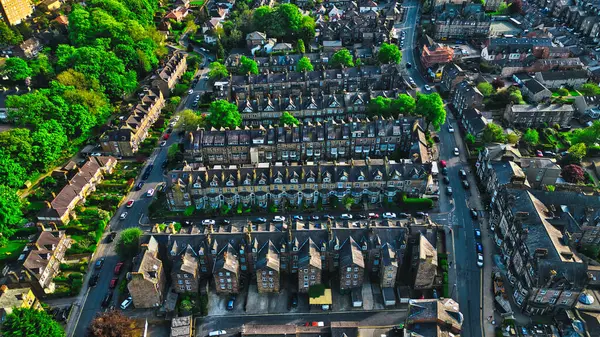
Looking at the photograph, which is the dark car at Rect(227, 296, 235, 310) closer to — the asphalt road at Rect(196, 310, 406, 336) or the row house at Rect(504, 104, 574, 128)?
the asphalt road at Rect(196, 310, 406, 336)

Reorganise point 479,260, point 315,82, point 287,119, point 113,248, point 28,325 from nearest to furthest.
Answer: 1. point 28,325
2. point 479,260
3. point 113,248
4. point 287,119
5. point 315,82

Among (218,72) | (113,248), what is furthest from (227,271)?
(218,72)

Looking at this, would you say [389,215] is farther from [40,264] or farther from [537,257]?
[40,264]

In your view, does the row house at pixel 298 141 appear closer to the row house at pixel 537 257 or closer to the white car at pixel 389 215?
the white car at pixel 389 215

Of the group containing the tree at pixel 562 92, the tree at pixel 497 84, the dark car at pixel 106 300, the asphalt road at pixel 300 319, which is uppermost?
the tree at pixel 497 84

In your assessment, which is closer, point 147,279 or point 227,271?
point 147,279

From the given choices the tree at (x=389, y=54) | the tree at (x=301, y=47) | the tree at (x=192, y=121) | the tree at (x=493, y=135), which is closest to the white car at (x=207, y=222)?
the tree at (x=192, y=121)

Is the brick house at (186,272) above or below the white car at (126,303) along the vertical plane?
above
